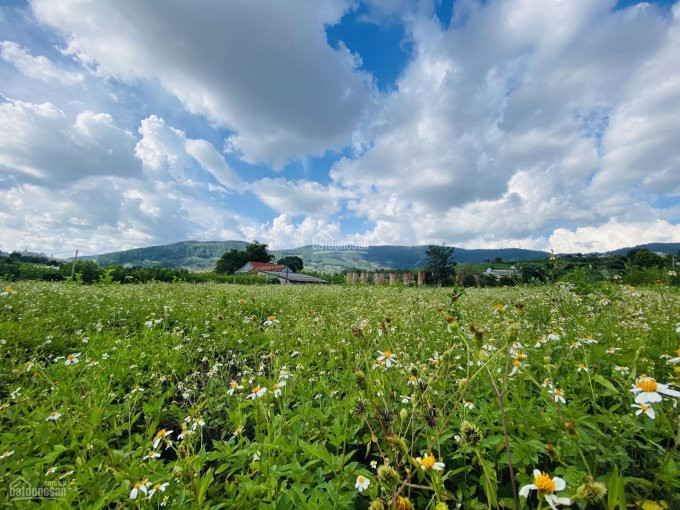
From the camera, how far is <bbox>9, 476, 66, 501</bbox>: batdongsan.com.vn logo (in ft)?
4.99

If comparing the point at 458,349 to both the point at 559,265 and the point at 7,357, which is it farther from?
the point at 7,357

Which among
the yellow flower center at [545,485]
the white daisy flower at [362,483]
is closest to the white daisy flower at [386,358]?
the white daisy flower at [362,483]

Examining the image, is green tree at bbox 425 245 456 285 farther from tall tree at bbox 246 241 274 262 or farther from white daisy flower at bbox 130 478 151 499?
tall tree at bbox 246 241 274 262

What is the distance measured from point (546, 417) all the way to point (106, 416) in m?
3.15

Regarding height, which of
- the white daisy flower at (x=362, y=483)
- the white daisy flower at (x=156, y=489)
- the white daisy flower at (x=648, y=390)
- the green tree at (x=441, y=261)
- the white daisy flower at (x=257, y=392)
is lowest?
the white daisy flower at (x=156, y=489)

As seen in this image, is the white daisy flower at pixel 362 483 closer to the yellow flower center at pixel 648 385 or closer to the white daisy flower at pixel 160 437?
the white daisy flower at pixel 160 437

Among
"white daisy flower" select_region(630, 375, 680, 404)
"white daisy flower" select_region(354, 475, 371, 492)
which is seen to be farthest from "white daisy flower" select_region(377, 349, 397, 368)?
"white daisy flower" select_region(630, 375, 680, 404)

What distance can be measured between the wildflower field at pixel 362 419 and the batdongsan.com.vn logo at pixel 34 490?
2 cm

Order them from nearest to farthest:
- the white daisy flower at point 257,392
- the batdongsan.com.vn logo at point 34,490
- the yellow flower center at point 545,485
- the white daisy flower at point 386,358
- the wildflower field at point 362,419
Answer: the yellow flower center at point 545,485 → the wildflower field at point 362,419 → the batdongsan.com.vn logo at point 34,490 → the white daisy flower at point 257,392 → the white daisy flower at point 386,358

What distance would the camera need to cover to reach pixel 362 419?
2.03 meters

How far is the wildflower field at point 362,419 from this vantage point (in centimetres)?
138

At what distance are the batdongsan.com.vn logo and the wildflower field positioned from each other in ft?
0.06

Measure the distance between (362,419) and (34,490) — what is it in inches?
72.7

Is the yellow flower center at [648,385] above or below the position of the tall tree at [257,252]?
below
